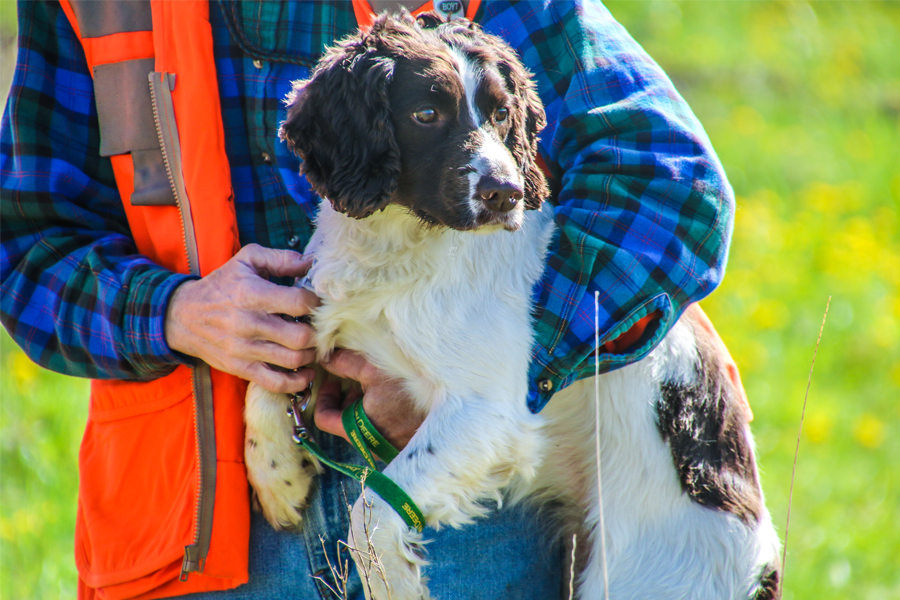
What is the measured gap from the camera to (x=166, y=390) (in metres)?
2.30

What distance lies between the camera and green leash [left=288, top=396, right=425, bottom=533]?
2.08 metres

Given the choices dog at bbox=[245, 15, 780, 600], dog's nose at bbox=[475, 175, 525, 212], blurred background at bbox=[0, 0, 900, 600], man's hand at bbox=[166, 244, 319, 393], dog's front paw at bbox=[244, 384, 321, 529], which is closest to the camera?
dog's nose at bbox=[475, 175, 525, 212]

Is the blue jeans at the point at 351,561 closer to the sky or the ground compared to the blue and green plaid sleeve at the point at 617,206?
closer to the ground

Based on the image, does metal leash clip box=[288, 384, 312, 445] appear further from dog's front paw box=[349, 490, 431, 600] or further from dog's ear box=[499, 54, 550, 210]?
dog's ear box=[499, 54, 550, 210]

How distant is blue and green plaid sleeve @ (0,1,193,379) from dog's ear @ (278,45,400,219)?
548 millimetres

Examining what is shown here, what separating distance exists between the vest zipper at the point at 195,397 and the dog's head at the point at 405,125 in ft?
1.14

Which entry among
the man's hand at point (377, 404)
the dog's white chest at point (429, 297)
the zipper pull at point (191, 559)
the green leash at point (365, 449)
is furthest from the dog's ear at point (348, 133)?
the zipper pull at point (191, 559)

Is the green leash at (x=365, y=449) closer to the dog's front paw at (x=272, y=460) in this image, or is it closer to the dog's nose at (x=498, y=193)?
the dog's front paw at (x=272, y=460)

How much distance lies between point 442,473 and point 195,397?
75 centimetres

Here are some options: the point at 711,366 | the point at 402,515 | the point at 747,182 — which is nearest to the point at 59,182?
the point at 402,515

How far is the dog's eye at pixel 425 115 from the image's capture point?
2.08 m

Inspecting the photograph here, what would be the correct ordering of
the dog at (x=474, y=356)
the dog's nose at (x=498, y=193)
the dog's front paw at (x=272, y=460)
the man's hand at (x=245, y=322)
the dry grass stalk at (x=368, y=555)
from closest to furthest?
the dry grass stalk at (x=368, y=555), the dog's nose at (x=498, y=193), the dog at (x=474, y=356), the man's hand at (x=245, y=322), the dog's front paw at (x=272, y=460)

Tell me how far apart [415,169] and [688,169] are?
0.74 metres

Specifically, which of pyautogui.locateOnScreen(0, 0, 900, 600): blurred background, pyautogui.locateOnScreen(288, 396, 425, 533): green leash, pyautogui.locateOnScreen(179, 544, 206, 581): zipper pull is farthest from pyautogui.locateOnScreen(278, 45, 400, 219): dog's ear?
pyautogui.locateOnScreen(0, 0, 900, 600): blurred background
